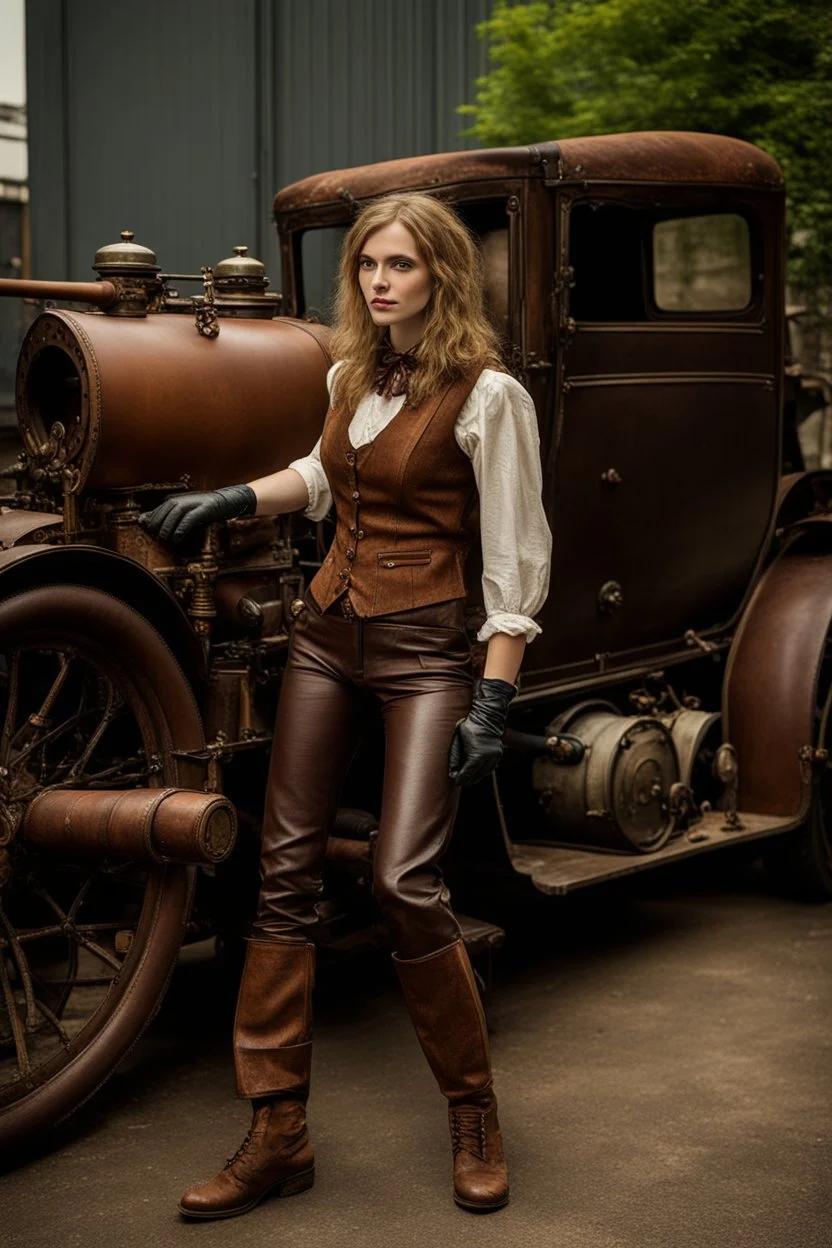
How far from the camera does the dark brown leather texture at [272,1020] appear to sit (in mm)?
3201

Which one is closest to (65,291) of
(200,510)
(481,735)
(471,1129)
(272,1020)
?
(200,510)

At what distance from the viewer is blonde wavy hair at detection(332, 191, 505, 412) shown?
323cm

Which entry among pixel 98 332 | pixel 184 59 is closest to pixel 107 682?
pixel 98 332

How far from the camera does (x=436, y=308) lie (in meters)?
3.27

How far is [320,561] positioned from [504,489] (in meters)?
1.28

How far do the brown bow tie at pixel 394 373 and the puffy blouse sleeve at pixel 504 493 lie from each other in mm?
148

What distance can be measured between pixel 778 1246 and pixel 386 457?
5.50 feet

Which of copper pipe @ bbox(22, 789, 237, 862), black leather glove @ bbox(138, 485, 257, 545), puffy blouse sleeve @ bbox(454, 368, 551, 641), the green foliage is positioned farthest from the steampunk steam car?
the green foliage

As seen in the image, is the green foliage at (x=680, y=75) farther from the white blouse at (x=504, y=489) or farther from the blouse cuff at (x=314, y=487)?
the white blouse at (x=504, y=489)

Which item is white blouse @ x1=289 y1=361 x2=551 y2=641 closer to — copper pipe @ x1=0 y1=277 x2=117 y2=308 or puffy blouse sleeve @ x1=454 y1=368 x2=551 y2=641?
puffy blouse sleeve @ x1=454 y1=368 x2=551 y2=641

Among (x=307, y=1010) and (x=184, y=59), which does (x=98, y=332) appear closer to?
(x=307, y=1010)

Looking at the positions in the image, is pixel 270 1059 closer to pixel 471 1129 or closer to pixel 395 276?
pixel 471 1129

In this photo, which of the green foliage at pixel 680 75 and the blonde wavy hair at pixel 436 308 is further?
the green foliage at pixel 680 75

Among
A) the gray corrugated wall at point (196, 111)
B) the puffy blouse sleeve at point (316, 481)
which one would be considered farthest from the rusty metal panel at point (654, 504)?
the gray corrugated wall at point (196, 111)
